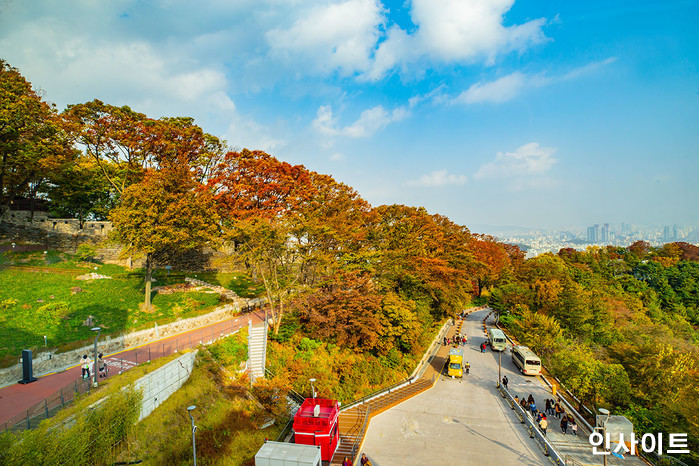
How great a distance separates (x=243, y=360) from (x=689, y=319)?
71.2 m

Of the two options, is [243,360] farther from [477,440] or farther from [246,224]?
[477,440]

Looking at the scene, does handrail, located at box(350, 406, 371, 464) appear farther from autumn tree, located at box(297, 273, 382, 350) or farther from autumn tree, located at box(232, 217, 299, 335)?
autumn tree, located at box(232, 217, 299, 335)

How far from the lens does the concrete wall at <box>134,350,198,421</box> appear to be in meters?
12.5

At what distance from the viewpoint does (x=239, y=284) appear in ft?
109

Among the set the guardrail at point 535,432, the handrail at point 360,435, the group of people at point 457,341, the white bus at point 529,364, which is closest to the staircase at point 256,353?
the handrail at point 360,435

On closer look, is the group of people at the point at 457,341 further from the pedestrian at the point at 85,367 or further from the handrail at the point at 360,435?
the pedestrian at the point at 85,367

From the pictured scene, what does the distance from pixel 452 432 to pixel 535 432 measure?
12.5 feet

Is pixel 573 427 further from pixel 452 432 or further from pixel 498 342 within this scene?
pixel 498 342

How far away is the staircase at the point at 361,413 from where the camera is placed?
1446 cm

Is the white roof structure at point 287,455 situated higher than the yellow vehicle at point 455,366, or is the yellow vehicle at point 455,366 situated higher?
the white roof structure at point 287,455

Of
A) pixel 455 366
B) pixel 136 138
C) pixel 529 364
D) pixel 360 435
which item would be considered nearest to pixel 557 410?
pixel 529 364

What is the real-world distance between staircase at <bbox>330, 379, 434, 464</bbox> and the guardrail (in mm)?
5064

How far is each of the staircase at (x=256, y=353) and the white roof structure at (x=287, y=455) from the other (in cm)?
749

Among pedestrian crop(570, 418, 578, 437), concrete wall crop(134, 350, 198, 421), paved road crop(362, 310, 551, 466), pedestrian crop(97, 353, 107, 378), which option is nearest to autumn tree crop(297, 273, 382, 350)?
paved road crop(362, 310, 551, 466)
